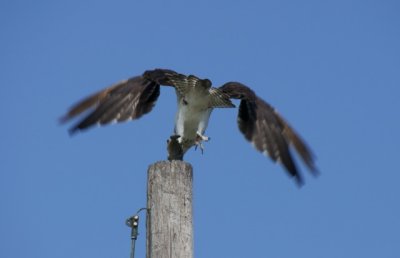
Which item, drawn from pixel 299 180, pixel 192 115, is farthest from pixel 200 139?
pixel 299 180

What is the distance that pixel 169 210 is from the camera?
4836mm

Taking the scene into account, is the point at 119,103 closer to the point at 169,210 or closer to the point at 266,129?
the point at 266,129

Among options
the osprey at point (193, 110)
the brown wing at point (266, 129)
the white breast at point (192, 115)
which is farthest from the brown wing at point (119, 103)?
the brown wing at point (266, 129)

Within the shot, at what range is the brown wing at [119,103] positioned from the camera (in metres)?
6.22

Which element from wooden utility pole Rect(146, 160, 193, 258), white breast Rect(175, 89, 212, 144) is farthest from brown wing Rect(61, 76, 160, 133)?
wooden utility pole Rect(146, 160, 193, 258)

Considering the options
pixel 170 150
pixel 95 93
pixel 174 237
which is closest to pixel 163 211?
pixel 174 237

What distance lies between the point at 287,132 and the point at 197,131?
0.97 metres

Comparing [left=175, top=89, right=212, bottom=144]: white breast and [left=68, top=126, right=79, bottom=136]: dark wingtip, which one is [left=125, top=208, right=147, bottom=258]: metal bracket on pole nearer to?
[left=68, top=126, right=79, bottom=136]: dark wingtip

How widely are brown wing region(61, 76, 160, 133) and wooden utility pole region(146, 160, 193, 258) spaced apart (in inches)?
51.2

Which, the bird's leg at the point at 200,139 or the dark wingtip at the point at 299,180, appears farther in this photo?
the bird's leg at the point at 200,139

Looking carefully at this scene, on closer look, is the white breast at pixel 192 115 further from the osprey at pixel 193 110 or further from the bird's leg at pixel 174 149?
the bird's leg at pixel 174 149

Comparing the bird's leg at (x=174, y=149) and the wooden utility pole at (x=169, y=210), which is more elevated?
the bird's leg at (x=174, y=149)

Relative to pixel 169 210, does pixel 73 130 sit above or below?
above

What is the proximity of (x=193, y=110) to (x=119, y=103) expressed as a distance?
0.99 meters
